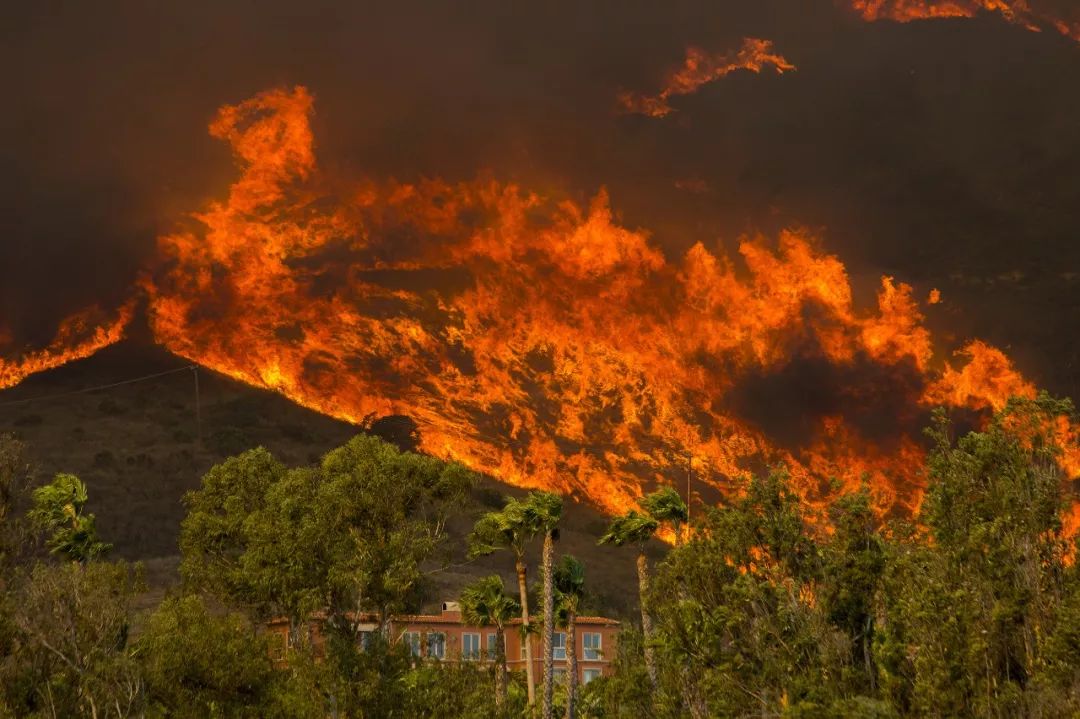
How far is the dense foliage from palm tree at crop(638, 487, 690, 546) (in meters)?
0.18

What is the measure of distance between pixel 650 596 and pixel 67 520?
39.8m

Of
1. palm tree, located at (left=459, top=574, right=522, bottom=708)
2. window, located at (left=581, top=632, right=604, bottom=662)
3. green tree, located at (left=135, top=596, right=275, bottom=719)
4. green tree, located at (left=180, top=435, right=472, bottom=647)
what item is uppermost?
green tree, located at (left=180, top=435, right=472, bottom=647)

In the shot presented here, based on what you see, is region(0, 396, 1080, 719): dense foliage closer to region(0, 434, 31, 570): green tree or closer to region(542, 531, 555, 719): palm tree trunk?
region(0, 434, 31, 570): green tree

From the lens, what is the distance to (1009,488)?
31375 mm

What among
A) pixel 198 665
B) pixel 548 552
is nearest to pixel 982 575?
pixel 198 665

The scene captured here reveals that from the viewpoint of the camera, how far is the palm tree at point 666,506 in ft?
229

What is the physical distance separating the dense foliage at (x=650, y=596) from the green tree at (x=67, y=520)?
0.12 metres

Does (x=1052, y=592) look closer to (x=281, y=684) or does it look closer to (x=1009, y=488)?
(x=1009, y=488)

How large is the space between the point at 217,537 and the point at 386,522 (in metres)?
20.6

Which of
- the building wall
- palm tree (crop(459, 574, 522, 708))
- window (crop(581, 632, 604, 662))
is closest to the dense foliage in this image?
palm tree (crop(459, 574, 522, 708))

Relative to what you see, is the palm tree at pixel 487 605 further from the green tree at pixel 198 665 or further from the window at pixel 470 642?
the window at pixel 470 642

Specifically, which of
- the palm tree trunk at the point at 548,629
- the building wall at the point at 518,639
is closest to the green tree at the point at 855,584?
the palm tree trunk at the point at 548,629

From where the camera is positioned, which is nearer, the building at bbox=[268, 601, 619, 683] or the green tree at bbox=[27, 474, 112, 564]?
the green tree at bbox=[27, 474, 112, 564]

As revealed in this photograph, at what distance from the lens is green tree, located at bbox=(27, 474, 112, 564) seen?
63406 millimetres
